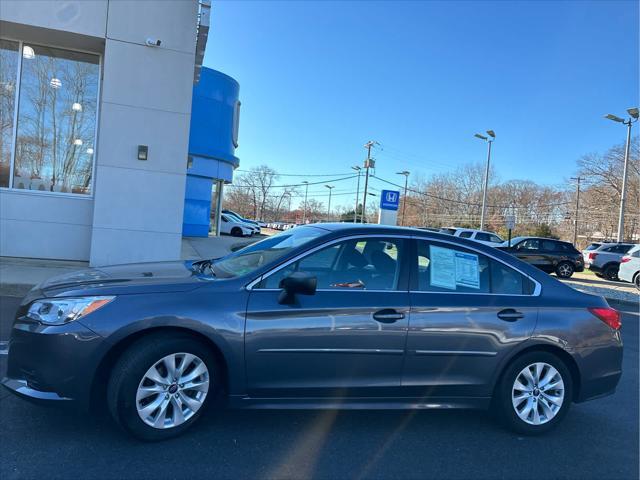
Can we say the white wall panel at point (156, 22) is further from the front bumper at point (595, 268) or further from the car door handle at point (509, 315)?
the front bumper at point (595, 268)

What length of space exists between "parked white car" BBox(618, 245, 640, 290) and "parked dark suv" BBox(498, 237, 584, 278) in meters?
2.22

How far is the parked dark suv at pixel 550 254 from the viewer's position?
19453 mm

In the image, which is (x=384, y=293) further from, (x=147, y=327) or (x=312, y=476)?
(x=147, y=327)

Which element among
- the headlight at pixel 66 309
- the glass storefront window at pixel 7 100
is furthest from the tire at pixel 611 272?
the headlight at pixel 66 309

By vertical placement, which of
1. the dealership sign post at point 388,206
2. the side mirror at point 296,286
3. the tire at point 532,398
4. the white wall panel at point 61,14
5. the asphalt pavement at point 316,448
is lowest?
the asphalt pavement at point 316,448

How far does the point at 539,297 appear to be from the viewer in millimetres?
3881

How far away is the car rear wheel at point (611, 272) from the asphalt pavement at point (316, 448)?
18684 millimetres

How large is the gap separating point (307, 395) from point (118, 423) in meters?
1.29

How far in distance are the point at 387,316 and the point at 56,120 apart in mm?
9959

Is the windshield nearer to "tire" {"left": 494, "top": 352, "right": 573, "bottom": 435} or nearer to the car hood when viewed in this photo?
the car hood

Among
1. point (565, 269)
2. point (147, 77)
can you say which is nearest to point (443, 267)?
point (147, 77)

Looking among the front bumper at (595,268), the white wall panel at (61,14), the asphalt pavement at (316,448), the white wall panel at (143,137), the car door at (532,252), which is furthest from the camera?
the front bumper at (595,268)

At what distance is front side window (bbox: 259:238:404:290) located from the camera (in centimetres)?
358

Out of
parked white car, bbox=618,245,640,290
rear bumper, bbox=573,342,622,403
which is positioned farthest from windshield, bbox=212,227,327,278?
parked white car, bbox=618,245,640,290
